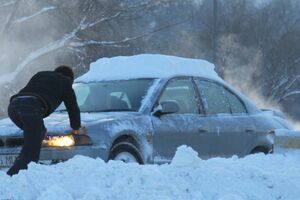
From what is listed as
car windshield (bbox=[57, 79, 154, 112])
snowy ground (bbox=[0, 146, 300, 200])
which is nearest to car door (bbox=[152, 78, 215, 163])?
car windshield (bbox=[57, 79, 154, 112])

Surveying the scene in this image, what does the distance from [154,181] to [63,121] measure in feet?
8.36

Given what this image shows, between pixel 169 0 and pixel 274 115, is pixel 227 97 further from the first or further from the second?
pixel 169 0

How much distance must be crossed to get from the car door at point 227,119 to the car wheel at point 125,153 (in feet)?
4.73

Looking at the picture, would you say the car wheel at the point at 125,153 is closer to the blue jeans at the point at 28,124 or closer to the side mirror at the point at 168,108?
the side mirror at the point at 168,108

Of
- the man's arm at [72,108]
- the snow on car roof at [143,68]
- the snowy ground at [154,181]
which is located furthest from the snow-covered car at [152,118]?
the snowy ground at [154,181]

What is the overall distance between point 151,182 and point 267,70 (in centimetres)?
4781

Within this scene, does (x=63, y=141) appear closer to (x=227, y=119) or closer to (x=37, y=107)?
(x=37, y=107)

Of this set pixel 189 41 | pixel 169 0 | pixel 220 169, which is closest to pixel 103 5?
pixel 169 0

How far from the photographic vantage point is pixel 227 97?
9.82 metres

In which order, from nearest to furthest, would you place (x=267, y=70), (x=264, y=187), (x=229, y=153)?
(x=264, y=187)
(x=229, y=153)
(x=267, y=70)

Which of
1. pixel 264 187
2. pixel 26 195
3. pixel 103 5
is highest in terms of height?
pixel 103 5

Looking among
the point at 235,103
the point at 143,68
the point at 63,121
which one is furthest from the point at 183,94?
the point at 63,121

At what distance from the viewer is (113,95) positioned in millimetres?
8852

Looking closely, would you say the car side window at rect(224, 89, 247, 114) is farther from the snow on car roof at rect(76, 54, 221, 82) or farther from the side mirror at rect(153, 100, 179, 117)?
the side mirror at rect(153, 100, 179, 117)
